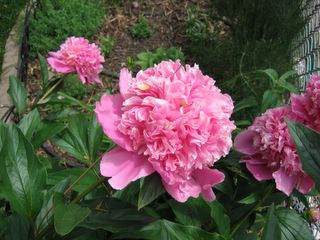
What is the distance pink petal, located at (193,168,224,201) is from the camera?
0.80m

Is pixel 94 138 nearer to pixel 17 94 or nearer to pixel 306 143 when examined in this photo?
pixel 17 94

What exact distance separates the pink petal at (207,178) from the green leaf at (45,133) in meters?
0.70

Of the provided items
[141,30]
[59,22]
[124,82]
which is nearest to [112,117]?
[124,82]

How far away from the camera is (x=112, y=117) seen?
0.83 metres

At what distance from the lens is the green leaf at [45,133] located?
142 centimetres

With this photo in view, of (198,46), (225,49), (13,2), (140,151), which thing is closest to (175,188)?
(140,151)

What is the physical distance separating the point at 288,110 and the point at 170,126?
355mm

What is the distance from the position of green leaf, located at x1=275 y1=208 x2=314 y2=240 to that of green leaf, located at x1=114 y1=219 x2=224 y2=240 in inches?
7.0

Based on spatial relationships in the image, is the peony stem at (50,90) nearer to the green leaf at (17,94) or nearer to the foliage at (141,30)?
the green leaf at (17,94)

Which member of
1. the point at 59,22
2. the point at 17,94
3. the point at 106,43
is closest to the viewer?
the point at 17,94

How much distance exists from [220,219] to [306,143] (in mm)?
293

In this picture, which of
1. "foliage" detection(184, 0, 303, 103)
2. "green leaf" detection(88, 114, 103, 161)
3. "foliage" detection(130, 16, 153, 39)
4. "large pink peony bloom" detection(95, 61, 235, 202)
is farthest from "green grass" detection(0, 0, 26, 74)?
"large pink peony bloom" detection(95, 61, 235, 202)

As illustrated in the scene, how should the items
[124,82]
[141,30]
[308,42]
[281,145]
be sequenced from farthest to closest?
[141,30] < [308,42] < [281,145] < [124,82]

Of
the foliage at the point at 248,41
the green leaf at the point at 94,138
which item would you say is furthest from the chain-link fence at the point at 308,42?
the green leaf at the point at 94,138
